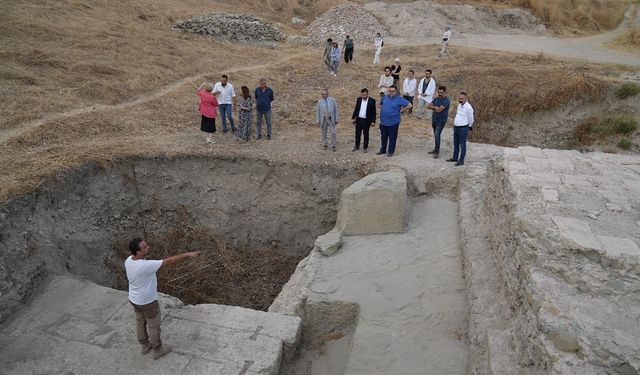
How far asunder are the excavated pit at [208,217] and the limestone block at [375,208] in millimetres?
1624

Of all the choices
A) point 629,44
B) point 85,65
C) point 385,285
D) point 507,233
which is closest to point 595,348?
point 507,233

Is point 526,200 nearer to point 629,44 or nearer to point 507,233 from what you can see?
point 507,233

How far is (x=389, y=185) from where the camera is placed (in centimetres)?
862

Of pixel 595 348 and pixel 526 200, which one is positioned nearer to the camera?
pixel 595 348

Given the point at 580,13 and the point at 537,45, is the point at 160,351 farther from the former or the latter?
the point at 580,13

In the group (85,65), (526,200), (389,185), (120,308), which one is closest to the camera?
(526,200)

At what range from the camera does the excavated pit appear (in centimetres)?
925

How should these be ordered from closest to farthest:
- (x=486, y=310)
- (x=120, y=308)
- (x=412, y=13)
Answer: (x=486, y=310)
(x=120, y=308)
(x=412, y=13)

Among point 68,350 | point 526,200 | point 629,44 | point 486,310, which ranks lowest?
point 68,350

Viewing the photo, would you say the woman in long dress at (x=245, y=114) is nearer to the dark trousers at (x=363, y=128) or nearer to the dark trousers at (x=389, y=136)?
the dark trousers at (x=363, y=128)

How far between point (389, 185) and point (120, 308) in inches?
194

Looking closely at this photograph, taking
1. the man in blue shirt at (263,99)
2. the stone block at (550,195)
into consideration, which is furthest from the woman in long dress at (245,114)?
the stone block at (550,195)

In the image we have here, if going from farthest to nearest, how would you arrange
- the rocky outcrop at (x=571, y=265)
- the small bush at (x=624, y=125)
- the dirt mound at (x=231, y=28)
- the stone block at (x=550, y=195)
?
the dirt mound at (x=231, y=28), the small bush at (x=624, y=125), the stone block at (x=550, y=195), the rocky outcrop at (x=571, y=265)

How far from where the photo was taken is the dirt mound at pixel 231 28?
832 inches
